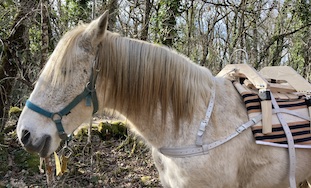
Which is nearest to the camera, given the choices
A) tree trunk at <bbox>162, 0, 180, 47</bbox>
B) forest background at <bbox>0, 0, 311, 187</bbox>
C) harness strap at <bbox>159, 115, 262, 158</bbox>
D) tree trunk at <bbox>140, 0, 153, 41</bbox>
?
harness strap at <bbox>159, 115, 262, 158</bbox>

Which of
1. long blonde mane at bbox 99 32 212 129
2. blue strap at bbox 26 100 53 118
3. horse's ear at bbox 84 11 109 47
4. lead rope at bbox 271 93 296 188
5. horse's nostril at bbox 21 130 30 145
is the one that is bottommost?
lead rope at bbox 271 93 296 188

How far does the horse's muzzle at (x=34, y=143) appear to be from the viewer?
5.43ft

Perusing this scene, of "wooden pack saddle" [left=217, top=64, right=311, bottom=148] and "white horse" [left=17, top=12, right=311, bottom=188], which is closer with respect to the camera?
"white horse" [left=17, top=12, right=311, bottom=188]

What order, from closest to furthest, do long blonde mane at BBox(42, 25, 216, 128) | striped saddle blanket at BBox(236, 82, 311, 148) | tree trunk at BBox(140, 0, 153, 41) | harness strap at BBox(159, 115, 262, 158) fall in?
long blonde mane at BBox(42, 25, 216, 128)
harness strap at BBox(159, 115, 262, 158)
striped saddle blanket at BBox(236, 82, 311, 148)
tree trunk at BBox(140, 0, 153, 41)

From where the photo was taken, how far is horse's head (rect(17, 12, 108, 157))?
5.51 ft

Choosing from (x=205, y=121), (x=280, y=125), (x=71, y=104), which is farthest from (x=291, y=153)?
(x=71, y=104)

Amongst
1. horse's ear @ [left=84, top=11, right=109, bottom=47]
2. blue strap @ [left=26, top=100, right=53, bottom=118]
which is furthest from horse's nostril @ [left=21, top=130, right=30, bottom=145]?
horse's ear @ [left=84, top=11, right=109, bottom=47]

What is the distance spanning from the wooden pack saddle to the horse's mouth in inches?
53.5

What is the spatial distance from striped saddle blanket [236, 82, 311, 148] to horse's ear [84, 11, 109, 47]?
3.63 ft

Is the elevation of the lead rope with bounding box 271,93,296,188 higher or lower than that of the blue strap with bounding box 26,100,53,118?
lower

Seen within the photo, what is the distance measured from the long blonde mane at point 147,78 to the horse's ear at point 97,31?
0.24ft

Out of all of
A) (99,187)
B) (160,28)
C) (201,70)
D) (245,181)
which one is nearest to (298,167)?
(245,181)

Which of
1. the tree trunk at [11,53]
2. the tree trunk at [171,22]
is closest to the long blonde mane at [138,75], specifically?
the tree trunk at [11,53]

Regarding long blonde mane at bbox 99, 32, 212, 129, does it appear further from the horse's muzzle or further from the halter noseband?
the horse's muzzle
